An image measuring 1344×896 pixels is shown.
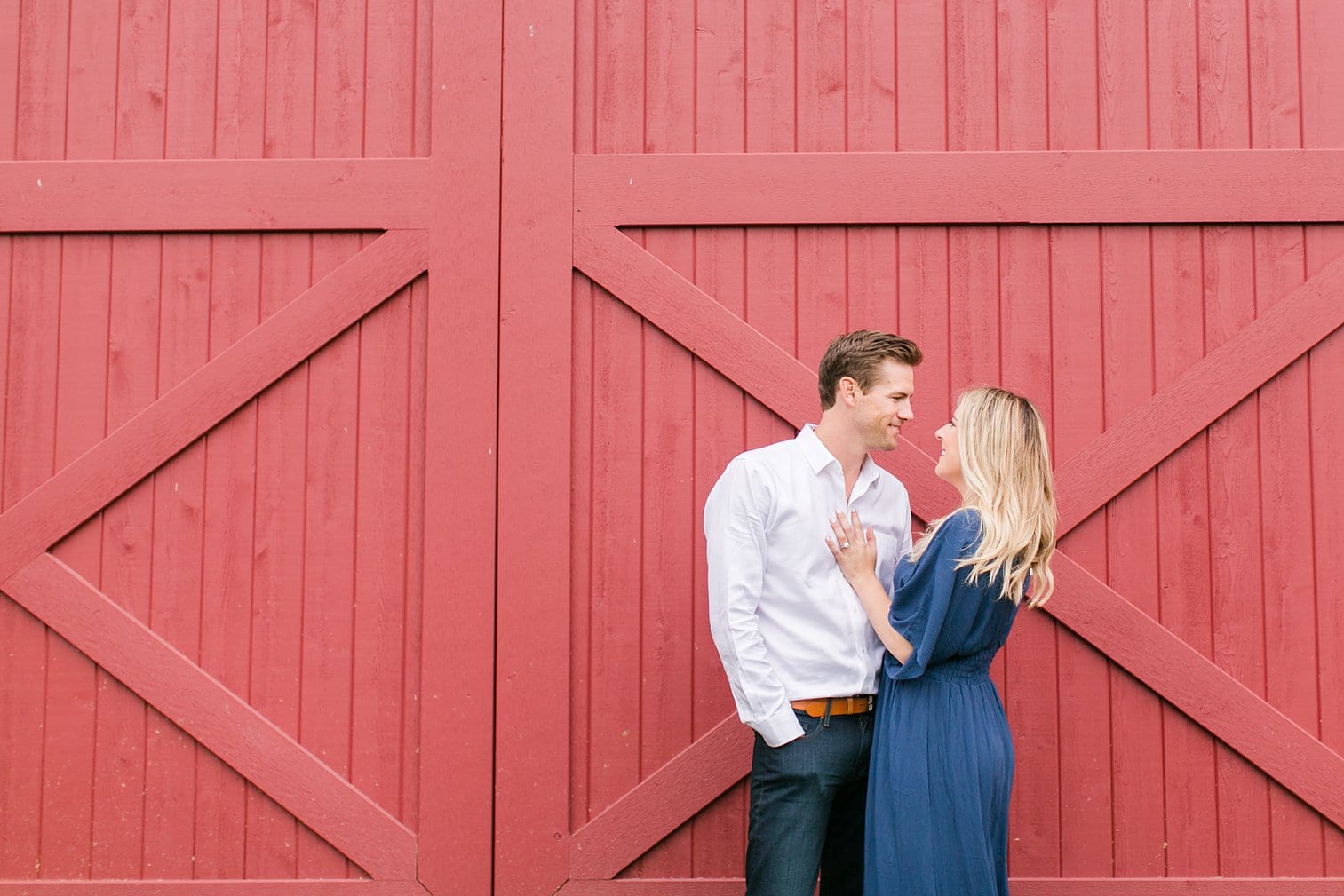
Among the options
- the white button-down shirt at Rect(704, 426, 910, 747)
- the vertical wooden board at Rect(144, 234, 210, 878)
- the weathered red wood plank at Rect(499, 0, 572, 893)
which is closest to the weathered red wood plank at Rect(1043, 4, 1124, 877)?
the white button-down shirt at Rect(704, 426, 910, 747)

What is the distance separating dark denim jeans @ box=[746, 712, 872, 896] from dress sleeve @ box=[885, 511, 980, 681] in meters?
0.23

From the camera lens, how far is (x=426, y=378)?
11.5 feet

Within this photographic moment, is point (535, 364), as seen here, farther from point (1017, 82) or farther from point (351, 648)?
point (1017, 82)

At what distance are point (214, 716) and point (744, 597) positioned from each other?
74.9 inches

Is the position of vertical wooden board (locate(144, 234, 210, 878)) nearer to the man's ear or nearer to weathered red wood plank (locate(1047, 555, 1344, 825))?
the man's ear

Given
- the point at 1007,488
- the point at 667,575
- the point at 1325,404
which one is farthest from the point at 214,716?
the point at 1325,404

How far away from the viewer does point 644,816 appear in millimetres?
3426

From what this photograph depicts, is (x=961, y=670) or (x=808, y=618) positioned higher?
(x=808, y=618)

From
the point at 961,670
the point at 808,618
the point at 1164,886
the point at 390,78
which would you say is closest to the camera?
the point at 961,670

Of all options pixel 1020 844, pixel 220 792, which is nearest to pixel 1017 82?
pixel 1020 844

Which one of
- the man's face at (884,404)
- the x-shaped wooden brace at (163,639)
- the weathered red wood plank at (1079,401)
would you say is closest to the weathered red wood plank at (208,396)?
the x-shaped wooden brace at (163,639)

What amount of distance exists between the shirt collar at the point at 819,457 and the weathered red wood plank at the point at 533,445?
874 mm

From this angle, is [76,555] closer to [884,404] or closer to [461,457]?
[461,457]

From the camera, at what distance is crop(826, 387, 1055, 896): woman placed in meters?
2.57
